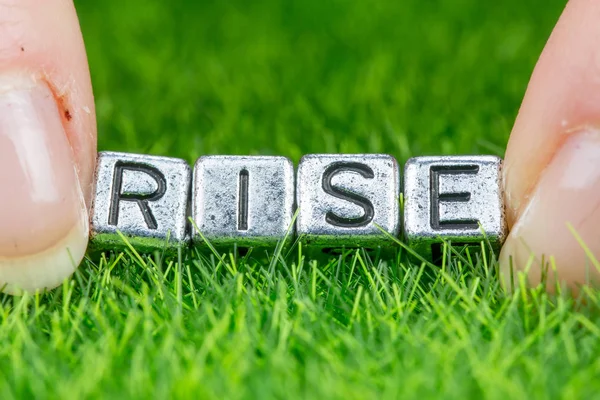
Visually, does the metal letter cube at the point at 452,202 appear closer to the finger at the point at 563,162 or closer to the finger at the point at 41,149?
the finger at the point at 563,162

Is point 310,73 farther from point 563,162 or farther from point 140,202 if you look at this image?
point 563,162

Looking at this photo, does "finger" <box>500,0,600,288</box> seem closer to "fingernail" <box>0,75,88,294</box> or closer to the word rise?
the word rise

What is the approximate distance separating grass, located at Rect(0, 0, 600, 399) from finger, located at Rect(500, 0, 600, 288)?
50 millimetres

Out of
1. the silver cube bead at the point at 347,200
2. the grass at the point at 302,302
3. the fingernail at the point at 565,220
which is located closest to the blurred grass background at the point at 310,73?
the grass at the point at 302,302

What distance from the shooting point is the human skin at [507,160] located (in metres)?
1.02

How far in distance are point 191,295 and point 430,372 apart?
15.2 inches

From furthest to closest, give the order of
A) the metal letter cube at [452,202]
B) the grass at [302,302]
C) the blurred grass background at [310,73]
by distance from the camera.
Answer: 1. the blurred grass background at [310,73]
2. the metal letter cube at [452,202]
3. the grass at [302,302]

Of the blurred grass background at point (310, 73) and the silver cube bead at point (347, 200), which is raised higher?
the blurred grass background at point (310, 73)

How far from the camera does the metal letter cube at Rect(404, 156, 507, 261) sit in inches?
45.0

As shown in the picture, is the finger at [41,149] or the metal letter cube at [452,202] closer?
the finger at [41,149]

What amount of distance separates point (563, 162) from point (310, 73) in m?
1.09

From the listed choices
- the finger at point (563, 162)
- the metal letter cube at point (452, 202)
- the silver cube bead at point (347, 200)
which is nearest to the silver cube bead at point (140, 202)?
the silver cube bead at point (347, 200)

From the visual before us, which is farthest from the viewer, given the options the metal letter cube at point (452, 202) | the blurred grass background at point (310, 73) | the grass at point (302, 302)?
the blurred grass background at point (310, 73)

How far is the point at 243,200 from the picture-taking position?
1181mm
